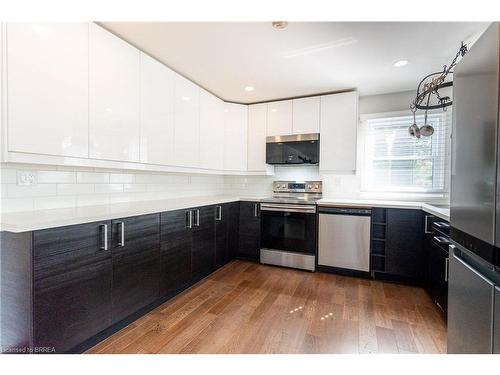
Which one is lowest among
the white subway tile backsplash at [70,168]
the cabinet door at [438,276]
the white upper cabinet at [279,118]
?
the cabinet door at [438,276]

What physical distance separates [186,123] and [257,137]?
1159mm

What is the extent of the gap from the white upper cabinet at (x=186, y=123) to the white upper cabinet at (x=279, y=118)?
1.07 m

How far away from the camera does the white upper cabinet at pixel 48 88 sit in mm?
1357

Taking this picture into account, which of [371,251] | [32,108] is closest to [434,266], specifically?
[371,251]

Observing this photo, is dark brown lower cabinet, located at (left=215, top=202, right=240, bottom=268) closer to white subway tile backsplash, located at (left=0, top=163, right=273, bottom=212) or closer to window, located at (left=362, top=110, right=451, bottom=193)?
white subway tile backsplash, located at (left=0, top=163, right=273, bottom=212)

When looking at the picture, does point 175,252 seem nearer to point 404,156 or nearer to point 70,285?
point 70,285

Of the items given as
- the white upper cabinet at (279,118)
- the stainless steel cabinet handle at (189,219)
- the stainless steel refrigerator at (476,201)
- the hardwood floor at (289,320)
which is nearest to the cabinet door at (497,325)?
the stainless steel refrigerator at (476,201)

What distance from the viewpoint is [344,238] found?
9.24 feet

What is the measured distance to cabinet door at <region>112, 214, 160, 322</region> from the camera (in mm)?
1674

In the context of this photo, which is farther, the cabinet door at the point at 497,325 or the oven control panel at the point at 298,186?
the oven control panel at the point at 298,186

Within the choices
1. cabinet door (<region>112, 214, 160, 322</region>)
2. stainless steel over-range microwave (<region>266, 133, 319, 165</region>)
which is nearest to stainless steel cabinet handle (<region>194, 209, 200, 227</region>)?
cabinet door (<region>112, 214, 160, 322</region>)

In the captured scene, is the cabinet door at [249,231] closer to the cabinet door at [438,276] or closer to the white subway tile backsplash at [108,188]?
the white subway tile backsplash at [108,188]

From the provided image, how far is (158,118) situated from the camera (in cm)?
234

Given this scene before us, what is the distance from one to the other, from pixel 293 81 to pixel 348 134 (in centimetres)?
98
